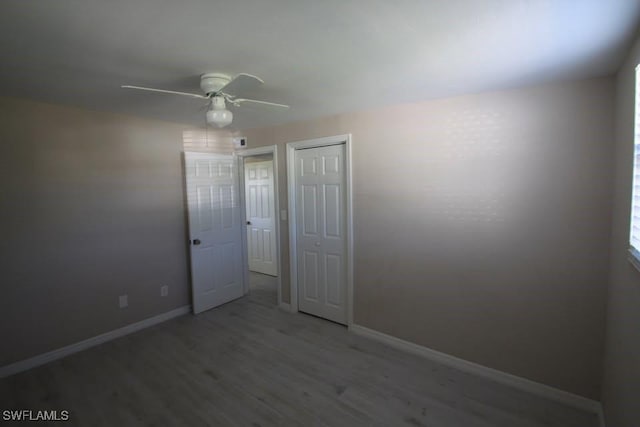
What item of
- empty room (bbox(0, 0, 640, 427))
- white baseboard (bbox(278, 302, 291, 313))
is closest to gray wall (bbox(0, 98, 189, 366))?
empty room (bbox(0, 0, 640, 427))

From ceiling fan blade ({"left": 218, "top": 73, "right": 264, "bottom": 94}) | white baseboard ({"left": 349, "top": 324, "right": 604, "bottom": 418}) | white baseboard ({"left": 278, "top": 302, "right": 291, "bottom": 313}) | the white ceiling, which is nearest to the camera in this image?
the white ceiling

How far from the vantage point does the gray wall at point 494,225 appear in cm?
197

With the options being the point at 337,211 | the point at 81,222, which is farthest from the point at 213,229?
the point at 337,211

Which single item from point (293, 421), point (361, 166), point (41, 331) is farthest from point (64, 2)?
point (41, 331)

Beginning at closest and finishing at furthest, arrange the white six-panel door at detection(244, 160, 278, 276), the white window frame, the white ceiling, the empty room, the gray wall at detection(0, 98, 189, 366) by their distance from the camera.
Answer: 1. the white ceiling
2. the white window frame
3. the empty room
4. the gray wall at detection(0, 98, 189, 366)
5. the white six-panel door at detection(244, 160, 278, 276)

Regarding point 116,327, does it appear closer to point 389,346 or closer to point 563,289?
point 389,346

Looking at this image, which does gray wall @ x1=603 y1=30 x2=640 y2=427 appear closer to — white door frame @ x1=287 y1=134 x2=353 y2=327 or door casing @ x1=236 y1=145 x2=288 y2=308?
white door frame @ x1=287 y1=134 x2=353 y2=327

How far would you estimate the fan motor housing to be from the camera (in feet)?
6.20

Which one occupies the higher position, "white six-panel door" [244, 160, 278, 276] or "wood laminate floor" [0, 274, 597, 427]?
"white six-panel door" [244, 160, 278, 276]

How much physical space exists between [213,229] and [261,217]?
1491mm

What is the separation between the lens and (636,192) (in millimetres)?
1385

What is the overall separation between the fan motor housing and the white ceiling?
6cm

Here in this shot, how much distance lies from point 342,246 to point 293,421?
5.53 ft

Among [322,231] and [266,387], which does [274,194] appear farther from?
[266,387]
